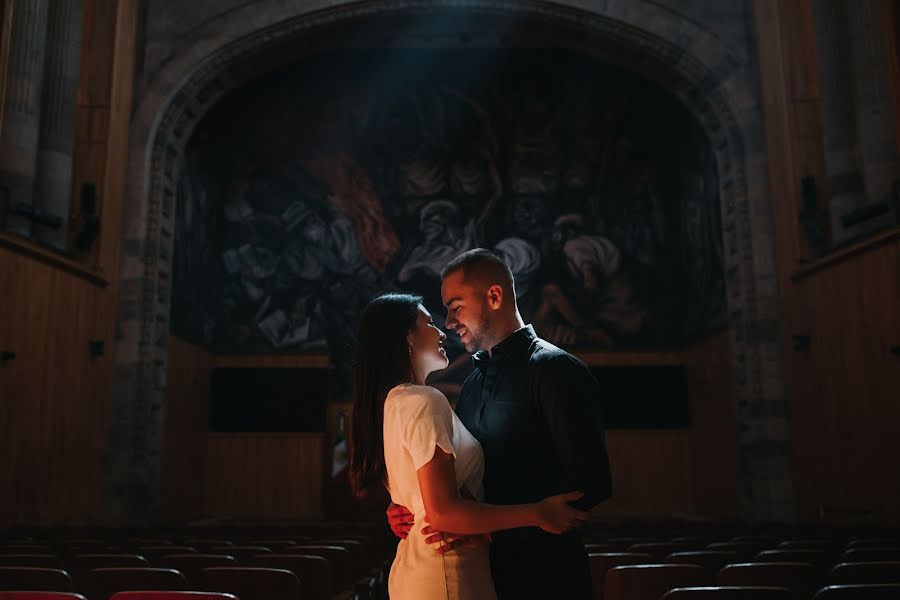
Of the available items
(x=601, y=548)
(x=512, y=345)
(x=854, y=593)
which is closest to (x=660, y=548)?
(x=601, y=548)

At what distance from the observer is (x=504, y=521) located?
2.16m

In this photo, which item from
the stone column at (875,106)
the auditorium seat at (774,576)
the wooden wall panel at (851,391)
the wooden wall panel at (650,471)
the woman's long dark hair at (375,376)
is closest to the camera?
the woman's long dark hair at (375,376)

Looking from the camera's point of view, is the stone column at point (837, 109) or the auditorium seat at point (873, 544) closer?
the auditorium seat at point (873, 544)

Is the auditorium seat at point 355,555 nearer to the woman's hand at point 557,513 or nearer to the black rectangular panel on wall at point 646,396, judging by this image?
the woman's hand at point 557,513

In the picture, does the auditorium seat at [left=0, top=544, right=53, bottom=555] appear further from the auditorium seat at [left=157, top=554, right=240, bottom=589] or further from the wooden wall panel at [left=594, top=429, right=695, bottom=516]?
the wooden wall panel at [left=594, top=429, right=695, bottom=516]

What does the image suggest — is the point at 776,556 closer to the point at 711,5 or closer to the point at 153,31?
the point at 711,5

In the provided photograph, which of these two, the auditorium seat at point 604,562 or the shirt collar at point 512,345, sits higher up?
the shirt collar at point 512,345

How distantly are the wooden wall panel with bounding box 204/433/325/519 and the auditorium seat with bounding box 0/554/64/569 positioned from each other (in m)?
10.7

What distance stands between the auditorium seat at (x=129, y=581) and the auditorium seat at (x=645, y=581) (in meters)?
1.79

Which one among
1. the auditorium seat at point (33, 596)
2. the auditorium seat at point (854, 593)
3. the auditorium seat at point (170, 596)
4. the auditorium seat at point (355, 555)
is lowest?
the auditorium seat at point (355, 555)

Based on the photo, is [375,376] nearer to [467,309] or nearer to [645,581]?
[467,309]

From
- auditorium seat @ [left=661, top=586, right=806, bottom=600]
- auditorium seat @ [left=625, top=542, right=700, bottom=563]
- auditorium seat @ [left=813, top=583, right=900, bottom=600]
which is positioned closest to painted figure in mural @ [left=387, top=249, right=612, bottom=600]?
auditorium seat @ [left=661, top=586, right=806, bottom=600]

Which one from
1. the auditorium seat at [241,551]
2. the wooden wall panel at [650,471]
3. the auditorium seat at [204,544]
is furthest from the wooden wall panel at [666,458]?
the auditorium seat at [241,551]

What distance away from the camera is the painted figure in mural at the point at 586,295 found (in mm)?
15750
